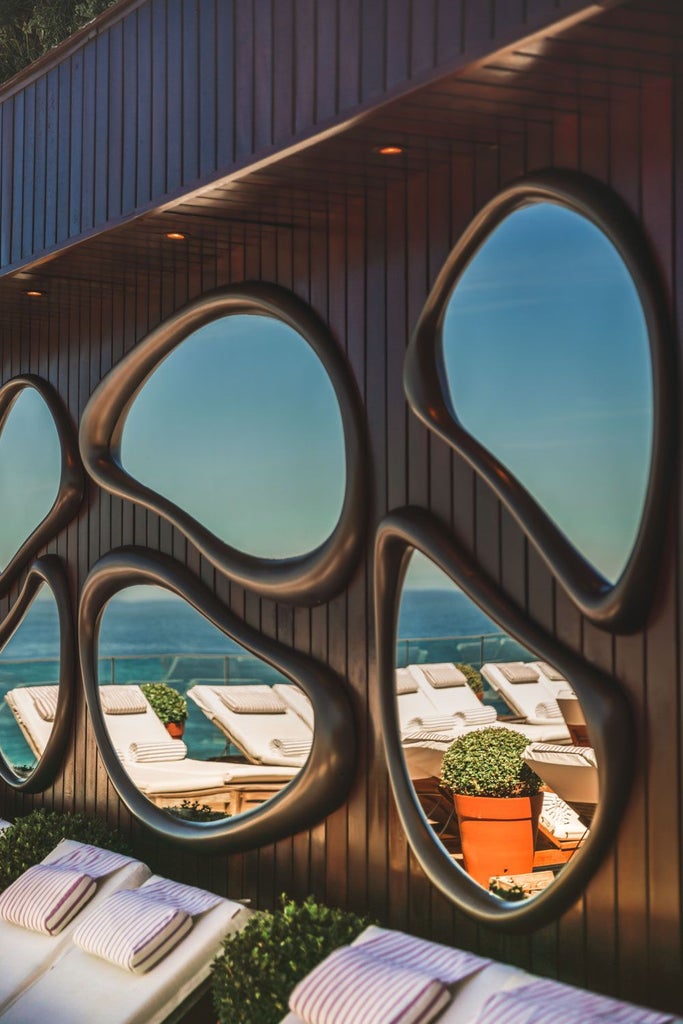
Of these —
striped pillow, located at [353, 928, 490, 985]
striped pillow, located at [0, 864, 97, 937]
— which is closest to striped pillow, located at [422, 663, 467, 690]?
striped pillow, located at [353, 928, 490, 985]

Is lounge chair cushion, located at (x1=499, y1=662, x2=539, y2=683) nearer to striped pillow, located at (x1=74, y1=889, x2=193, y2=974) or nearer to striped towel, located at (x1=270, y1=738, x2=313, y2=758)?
striped towel, located at (x1=270, y1=738, x2=313, y2=758)

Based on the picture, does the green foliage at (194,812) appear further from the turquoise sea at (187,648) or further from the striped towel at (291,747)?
the striped towel at (291,747)

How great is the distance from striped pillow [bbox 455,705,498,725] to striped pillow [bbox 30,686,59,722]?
342 cm

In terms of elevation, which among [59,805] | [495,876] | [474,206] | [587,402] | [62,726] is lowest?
[59,805]

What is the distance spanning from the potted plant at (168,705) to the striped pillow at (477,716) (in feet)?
6.39

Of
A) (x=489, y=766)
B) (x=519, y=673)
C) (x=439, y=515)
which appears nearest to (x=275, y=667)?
(x=439, y=515)

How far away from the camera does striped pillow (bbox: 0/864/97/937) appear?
5.71 m

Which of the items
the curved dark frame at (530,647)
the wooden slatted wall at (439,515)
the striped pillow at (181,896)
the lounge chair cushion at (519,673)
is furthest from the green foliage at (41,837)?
the lounge chair cushion at (519,673)

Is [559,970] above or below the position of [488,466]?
below

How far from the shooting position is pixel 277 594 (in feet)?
18.5

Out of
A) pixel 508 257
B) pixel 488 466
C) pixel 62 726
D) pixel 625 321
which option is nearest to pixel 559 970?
pixel 488 466

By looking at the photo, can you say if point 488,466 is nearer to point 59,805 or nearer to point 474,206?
point 474,206

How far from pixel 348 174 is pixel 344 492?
4.23ft

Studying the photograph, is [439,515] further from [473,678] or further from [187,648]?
[187,648]
